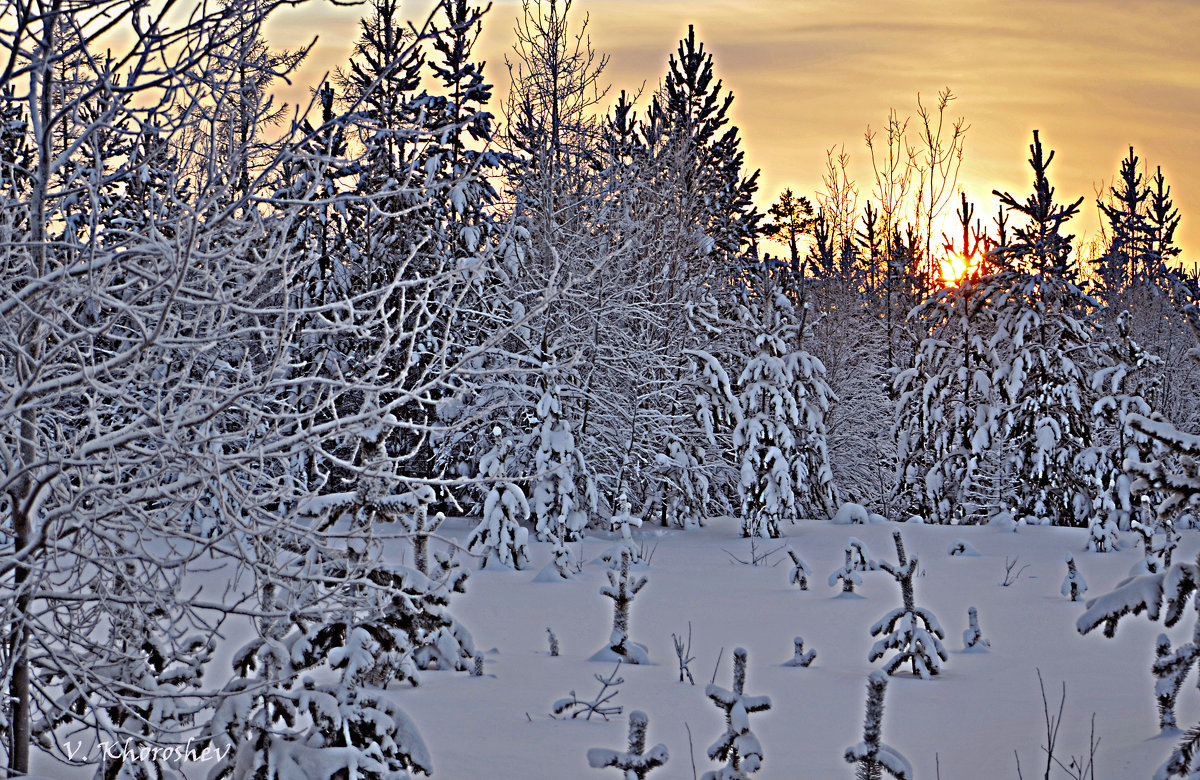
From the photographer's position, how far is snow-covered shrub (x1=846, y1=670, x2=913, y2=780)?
417 cm

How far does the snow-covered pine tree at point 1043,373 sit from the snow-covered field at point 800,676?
11.6 ft

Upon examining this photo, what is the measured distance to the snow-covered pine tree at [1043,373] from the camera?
16047 millimetres

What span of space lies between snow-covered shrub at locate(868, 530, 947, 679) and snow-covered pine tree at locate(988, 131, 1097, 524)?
375 inches

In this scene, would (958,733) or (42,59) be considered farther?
(958,733)

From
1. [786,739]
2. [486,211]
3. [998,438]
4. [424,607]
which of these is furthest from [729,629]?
[486,211]

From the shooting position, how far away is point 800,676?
7.24 meters

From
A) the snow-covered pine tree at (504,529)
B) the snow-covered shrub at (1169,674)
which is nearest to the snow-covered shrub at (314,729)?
the snow-covered shrub at (1169,674)

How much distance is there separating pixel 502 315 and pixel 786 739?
32.0 feet

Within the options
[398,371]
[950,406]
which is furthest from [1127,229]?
[398,371]

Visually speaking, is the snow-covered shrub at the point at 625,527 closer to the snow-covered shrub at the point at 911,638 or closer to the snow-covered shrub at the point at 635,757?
the snow-covered shrub at the point at 911,638

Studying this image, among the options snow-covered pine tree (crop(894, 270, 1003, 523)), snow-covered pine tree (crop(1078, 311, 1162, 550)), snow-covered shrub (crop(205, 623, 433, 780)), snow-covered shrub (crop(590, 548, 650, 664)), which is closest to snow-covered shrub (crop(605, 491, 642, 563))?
snow-covered shrub (crop(590, 548, 650, 664))

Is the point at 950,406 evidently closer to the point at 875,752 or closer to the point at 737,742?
the point at 875,752

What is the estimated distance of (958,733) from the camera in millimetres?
5934

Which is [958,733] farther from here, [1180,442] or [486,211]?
[486,211]
